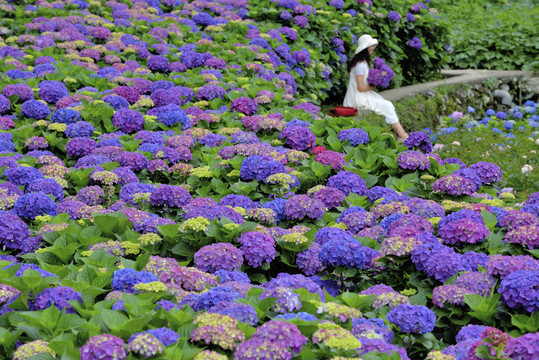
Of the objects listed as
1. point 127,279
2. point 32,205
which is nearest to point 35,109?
point 32,205

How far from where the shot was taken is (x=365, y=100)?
865 cm

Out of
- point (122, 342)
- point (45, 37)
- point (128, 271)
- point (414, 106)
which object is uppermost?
point (122, 342)

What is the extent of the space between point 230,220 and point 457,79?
8.00 m

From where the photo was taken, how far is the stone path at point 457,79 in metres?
9.58

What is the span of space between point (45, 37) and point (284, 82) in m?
2.69

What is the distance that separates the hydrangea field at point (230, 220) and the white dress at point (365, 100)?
116 cm

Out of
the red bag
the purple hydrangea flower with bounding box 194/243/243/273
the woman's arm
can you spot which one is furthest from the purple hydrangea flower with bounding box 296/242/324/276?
the woman's arm

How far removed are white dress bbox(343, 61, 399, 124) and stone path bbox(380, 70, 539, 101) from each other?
0.74 m

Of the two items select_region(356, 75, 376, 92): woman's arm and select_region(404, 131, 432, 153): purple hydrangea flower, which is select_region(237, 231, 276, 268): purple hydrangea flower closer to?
select_region(404, 131, 432, 153): purple hydrangea flower

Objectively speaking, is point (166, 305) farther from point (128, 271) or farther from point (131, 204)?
point (131, 204)

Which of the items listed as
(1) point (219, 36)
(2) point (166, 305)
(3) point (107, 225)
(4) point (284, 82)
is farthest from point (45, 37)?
(2) point (166, 305)

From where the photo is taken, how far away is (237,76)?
6516 mm

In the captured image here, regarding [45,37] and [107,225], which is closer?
[107,225]

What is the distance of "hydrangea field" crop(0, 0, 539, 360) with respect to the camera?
2.29 metres
